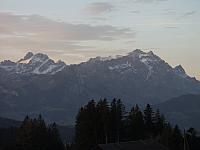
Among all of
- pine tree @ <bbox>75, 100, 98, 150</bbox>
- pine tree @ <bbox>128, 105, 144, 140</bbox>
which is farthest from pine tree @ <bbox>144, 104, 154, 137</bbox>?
pine tree @ <bbox>75, 100, 98, 150</bbox>

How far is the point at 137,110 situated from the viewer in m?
116

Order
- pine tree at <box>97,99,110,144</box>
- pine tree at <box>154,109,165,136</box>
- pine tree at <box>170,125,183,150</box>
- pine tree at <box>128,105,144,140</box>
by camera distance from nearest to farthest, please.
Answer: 1. pine tree at <box>170,125,183,150</box>
2. pine tree at <box>97,99,110,144</box>
3. pine tree at <box>128,105,144,140</box>
4. pine tree at <box>154,109,165,136</box>

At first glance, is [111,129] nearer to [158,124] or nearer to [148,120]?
[148,120]

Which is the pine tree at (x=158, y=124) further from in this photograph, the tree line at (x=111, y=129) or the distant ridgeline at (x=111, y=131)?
the tree line at (x=111, y=129)

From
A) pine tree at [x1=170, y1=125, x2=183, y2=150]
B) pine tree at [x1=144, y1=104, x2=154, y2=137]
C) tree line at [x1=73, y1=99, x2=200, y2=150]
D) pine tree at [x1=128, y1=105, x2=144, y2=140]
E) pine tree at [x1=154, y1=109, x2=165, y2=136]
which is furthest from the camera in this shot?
pine tree at [x1=154, y1=109, x2=165, y2=136]

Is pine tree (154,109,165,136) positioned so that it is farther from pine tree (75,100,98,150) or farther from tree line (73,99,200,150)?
pine tree (75,100,98,150)

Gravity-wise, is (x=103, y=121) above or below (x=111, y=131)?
above

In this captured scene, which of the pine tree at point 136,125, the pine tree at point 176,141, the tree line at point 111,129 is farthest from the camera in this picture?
the pine tree at point 136,125

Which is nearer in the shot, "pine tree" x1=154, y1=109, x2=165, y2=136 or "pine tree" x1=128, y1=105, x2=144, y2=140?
"pine tree" x1=128, y1=105, x2=144, y2=140

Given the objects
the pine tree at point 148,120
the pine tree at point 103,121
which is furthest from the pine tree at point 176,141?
the pine tree at point 148,120

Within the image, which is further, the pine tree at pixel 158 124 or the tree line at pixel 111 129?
the pine tree at pixel 158 124

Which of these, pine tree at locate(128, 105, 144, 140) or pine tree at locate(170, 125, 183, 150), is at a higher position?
pine tree at locate(128, 105, 144, 140)

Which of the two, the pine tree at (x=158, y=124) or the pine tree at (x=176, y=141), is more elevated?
the pine tree at (x=158, y=124)

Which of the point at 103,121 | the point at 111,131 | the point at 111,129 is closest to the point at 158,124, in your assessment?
the point at 111,131
